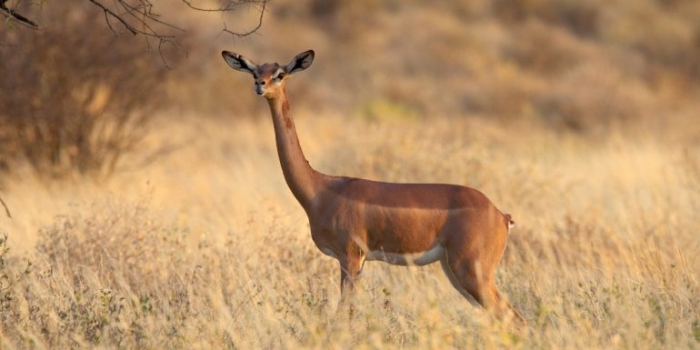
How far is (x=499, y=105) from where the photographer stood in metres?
25.9

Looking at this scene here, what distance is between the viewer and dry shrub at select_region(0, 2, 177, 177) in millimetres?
14820

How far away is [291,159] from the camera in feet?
25.7

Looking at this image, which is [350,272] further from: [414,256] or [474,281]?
[474,281]

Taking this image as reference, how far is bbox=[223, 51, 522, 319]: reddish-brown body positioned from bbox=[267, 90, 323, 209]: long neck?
0.04 m

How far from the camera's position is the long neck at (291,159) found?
772 centimetres

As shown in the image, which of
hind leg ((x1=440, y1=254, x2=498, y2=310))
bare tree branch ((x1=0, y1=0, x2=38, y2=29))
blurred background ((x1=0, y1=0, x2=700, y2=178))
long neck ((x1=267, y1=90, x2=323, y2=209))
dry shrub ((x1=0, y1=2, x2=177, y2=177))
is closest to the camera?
hind leg ((x1=440, y1=254, x2=498, y2=310))

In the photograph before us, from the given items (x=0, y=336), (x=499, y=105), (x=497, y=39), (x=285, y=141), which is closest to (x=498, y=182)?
(x=285, y=141)

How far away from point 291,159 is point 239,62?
0.70 meters

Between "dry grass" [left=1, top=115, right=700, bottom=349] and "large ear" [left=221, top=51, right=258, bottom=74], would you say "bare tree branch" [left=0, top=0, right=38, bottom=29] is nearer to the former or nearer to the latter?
"large ear" [left=221, top=51, right=258, bottom=74]

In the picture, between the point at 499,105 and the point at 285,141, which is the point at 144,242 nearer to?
the point at 285,141

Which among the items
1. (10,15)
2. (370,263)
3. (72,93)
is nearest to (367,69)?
(72,93)

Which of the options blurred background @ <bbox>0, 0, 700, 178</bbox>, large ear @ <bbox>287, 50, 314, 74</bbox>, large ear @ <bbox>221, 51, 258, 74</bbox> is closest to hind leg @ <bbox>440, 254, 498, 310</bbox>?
large ear @ <bbox>287, 50, 314, 74</bbox>

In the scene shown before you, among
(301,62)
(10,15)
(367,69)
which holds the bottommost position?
(367,69)

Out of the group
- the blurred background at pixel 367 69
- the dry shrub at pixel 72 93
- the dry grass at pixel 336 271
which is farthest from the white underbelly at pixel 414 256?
A: the dry shrub at pixel 72 93
